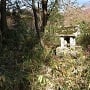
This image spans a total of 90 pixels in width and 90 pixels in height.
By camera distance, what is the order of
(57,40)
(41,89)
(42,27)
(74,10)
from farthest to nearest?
1. (74,10)
2. (57,40)
3. (42,27)
4. (41,89)

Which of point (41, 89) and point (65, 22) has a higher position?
point (65, 22)

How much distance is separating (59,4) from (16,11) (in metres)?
2.14

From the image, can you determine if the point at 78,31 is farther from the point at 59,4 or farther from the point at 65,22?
the point at 65,22

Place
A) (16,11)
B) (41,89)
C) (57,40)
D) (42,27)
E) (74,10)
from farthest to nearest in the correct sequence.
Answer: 1. (16,11)
2. (74,10)
3. (57,40)
4. (42,27)
5. (41,89)

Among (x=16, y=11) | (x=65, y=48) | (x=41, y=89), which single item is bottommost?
(x=41, y=89)

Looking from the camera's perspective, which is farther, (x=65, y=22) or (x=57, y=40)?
(x=65, y=22)

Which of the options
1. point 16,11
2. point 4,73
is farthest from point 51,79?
point 16,11

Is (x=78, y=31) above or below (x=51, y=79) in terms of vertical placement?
above

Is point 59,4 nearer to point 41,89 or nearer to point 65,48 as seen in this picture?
point 65,48

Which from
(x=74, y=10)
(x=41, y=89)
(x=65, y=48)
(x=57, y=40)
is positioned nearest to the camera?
(x=41, y=89)

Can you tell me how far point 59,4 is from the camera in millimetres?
9508

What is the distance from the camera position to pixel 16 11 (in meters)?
11.0

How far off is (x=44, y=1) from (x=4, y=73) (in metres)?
2.48

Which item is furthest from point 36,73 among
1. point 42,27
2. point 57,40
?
point 57,40
